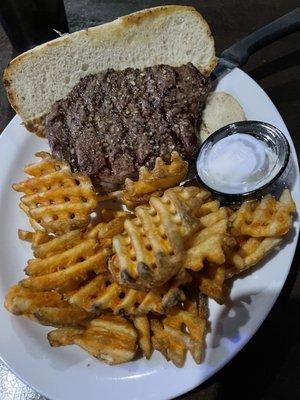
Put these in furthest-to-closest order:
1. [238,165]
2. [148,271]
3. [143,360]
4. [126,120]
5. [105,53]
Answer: [105,53] < [126,120] < [238,165] < [143,360] < [148,271]

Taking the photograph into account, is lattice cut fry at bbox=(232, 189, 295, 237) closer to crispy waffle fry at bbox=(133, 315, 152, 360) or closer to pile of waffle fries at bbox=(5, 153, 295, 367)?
pile of waffle fries at bbox=(5, 153, 295, 367)

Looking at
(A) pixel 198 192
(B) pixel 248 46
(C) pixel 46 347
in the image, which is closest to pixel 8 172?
(C) pixel 46 347

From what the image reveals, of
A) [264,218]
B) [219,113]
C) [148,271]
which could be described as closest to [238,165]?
[264,218]

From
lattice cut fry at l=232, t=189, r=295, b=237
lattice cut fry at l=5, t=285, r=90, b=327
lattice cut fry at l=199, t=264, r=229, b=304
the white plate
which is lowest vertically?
the white plate

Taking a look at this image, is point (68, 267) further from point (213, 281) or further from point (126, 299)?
point (213, 281)

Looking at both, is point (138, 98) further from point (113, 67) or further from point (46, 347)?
point (46, 347)

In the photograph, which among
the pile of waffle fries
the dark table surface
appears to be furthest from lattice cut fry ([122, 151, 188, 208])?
the dark table surface
